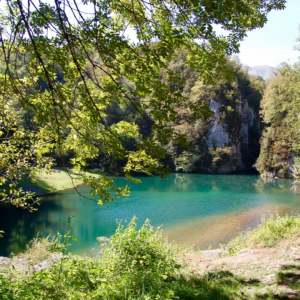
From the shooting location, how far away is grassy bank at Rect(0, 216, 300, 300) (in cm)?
316

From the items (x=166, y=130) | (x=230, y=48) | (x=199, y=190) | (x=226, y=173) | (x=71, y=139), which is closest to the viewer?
(x=166, y=130)

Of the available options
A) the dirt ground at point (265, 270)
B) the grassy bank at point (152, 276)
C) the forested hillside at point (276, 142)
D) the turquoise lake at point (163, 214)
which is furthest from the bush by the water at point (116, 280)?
the forested hillside at point (276, 142)

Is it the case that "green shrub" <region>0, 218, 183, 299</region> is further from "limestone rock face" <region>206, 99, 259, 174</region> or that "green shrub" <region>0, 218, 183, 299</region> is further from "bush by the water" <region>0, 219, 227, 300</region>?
"limestone rock face" <region>206, 99, 259, 174</region>

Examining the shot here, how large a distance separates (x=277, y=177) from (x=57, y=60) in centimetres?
3283

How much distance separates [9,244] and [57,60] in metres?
9.58

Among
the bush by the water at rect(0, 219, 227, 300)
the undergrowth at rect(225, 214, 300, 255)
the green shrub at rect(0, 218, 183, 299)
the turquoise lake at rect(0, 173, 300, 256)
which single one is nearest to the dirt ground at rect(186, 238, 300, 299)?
the undergrowth at rect(225, 214, 300, 255)

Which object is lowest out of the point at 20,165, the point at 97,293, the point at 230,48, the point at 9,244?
the point at 9,244

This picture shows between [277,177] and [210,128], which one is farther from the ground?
[210,128]

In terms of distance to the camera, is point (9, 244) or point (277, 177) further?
point (277, 177)

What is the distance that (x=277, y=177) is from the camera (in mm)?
31578

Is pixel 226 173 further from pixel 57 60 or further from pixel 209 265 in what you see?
pixel 57 60

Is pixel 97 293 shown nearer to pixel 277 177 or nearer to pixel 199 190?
pixel 199 190

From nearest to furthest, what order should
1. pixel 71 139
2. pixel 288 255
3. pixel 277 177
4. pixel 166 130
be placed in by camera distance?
1. pixel 166 130
2. pixel 71 139
3. pixel 288 255
4. pixel 277 177

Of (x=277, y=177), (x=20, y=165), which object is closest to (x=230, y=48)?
(x=20, y=165)
